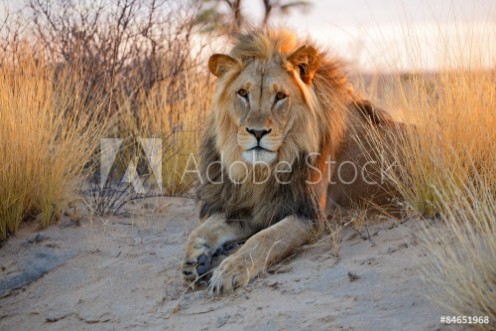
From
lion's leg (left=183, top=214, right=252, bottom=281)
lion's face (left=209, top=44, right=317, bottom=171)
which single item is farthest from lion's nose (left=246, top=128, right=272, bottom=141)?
lion's leg (left=183, top=214, right=252, bottom=281)

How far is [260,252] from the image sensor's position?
14.5 feet

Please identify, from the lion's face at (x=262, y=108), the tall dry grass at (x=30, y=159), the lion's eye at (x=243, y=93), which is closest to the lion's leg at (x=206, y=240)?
the lion's face at (x=262, y=108)

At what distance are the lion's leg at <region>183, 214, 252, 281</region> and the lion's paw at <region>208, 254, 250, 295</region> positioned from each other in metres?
0.22

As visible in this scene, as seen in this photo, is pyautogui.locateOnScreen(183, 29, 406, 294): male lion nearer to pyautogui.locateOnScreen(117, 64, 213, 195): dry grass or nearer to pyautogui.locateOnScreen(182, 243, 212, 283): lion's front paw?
pyautogui.locateOnScreen(182, 243, 212, 283): lion's front paw

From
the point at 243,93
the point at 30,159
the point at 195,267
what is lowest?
the point at 195,267

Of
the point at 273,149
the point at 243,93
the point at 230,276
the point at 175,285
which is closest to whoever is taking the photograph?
the point at 230,276

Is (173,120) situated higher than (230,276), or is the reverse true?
(173,120)

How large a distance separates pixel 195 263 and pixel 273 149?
89cm

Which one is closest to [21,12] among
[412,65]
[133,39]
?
[133,39]

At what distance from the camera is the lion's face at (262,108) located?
4.66 metres

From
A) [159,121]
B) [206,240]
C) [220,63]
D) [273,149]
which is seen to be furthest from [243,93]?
[159,121]

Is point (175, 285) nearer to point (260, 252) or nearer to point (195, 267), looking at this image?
point (195, 267)

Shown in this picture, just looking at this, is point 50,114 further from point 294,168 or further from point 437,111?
point 437,111

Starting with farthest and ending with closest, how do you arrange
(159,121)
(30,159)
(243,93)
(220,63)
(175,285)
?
(159,121) → (30,159) → (220,63) → (243,93) → (175,285)
